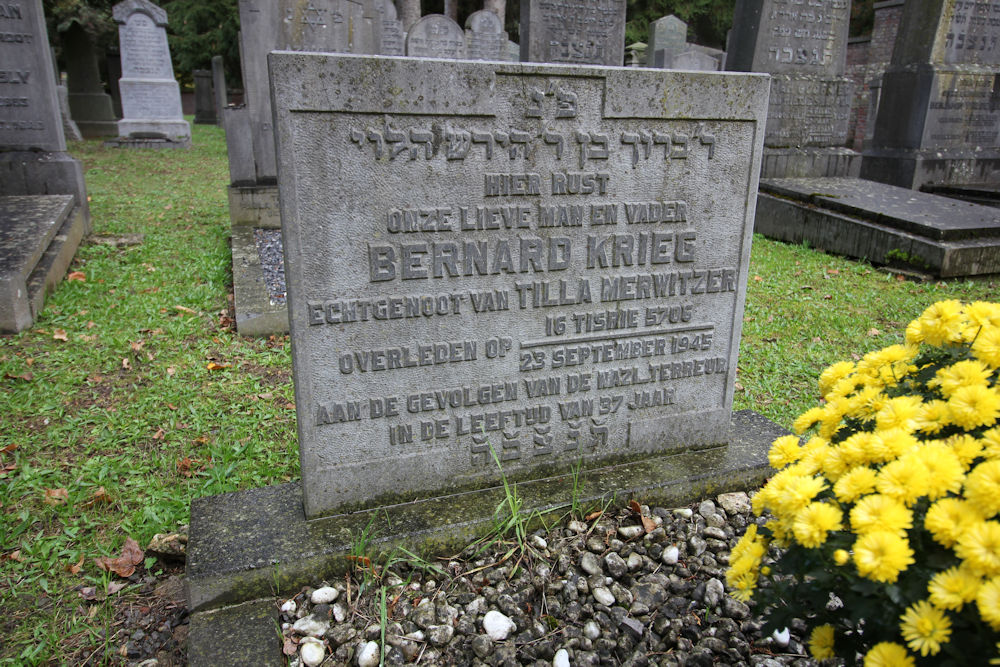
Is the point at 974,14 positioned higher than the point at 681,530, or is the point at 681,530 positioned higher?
the point at 974,14

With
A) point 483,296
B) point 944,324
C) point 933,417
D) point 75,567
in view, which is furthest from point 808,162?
point 75,567

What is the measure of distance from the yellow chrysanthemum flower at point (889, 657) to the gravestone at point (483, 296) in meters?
1.30

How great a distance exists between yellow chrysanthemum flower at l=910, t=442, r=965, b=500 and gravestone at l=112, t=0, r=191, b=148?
53.7 ft

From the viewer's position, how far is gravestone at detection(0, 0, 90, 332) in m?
5.45

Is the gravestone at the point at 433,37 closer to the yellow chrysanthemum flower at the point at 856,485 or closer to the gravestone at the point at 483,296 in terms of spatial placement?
the gravestone at the point at 483,296

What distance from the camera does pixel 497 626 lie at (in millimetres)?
2010

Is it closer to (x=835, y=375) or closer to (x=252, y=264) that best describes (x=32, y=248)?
(x=252, y=264)

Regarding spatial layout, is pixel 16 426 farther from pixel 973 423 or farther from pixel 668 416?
pixel 973 423

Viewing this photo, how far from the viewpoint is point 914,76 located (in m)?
8.88

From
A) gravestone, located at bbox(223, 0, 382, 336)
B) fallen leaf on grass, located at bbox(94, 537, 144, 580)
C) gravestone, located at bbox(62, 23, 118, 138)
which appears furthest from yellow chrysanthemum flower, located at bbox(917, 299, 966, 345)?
gravestone, located at bbox(62, 23, 118, 138)

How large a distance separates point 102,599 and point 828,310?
515 cm

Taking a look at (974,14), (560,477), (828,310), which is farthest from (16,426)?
(974,14)

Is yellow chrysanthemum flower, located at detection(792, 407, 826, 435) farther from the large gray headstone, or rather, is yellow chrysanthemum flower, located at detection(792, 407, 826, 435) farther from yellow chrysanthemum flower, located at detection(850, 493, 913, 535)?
the large gray headstone

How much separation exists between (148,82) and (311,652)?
1667 centimetres
